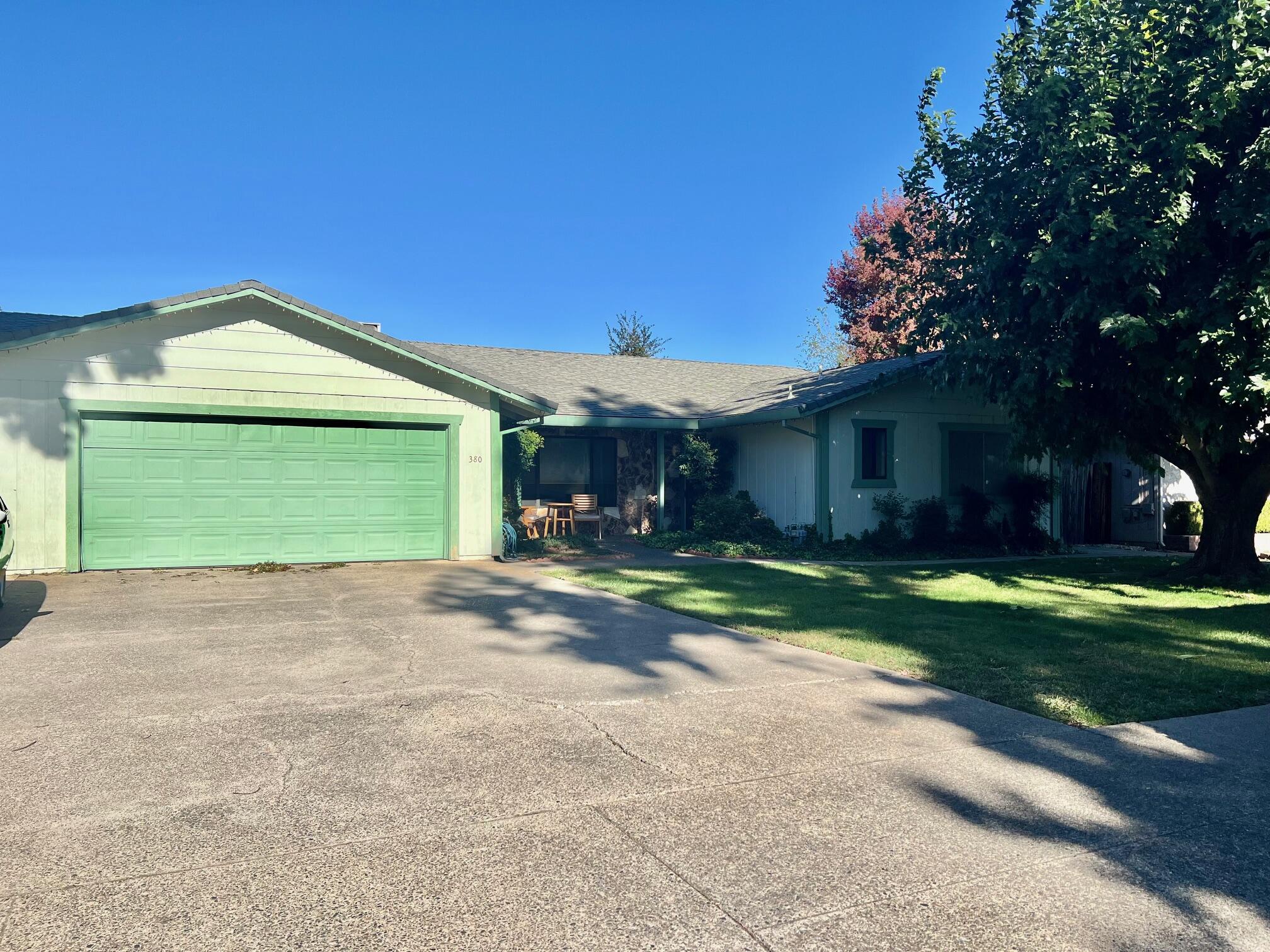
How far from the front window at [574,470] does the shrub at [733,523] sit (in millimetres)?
2868

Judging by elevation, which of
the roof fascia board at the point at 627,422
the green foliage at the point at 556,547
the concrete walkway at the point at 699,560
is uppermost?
the roof fascia board at the point at 627,422

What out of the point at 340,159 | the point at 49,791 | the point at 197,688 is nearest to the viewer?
the point at 49,791

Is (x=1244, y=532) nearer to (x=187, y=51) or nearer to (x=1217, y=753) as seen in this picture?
(x=1217, y=753)

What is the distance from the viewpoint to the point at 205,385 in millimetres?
12766

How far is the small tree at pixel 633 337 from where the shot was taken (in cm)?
4622

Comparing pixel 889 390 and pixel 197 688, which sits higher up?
pixel 889 390

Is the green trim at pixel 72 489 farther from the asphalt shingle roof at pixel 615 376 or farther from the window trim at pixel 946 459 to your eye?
the window trim at pixel 946 459

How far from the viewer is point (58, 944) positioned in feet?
8.41

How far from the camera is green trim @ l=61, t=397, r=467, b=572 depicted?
476 inches

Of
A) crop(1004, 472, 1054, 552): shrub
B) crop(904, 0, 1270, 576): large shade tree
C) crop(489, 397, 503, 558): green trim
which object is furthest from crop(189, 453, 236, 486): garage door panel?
crop(1004, 472, 1054, 552): shrub

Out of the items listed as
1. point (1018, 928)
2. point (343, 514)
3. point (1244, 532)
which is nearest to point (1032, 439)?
point (1244, 532)

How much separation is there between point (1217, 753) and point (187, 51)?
68.6 feet

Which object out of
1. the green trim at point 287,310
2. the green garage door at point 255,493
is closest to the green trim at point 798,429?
Answer: the green trim at point 287,310

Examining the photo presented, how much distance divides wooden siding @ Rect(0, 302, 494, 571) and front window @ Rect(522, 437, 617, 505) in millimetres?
4703
